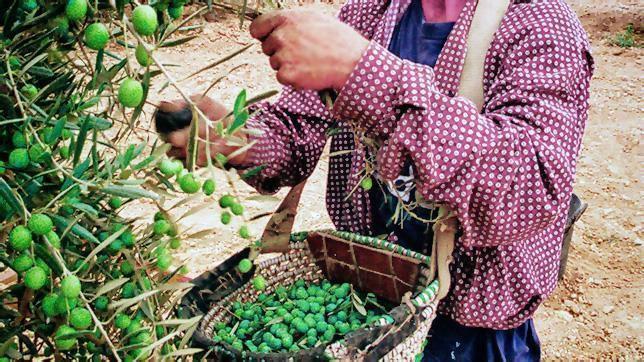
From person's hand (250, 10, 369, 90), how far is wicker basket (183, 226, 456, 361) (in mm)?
430

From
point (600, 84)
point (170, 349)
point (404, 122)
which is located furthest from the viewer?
point (600, 84)

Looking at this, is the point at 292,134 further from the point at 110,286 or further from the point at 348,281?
the point at 110,286

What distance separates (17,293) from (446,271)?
76 centimetres

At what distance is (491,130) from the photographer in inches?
43.9

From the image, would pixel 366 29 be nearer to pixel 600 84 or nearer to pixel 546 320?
pixel 546 320

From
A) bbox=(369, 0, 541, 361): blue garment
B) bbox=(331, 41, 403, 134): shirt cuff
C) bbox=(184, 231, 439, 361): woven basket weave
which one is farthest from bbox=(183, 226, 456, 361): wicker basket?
bbox=(331, 41, 403, 134): shirt cuff

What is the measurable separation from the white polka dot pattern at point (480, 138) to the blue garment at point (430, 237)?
0.04m

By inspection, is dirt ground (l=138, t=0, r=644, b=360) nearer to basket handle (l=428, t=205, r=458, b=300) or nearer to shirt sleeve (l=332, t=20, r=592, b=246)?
shirt sleeve (l=332, t=20, r=592, b=246)

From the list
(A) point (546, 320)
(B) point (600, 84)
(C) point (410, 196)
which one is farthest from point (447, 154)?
(B) point (600, 84)

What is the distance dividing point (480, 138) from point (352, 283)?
1.87ft

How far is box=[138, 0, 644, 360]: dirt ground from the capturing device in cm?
293

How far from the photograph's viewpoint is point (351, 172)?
5.25 feet

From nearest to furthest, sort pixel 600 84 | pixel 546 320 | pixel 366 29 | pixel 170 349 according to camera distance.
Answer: pixel 170 349 → pixel 366 29 → pixel 546 320 → pixel 600 84

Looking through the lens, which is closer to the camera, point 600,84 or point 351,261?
point 351,261
